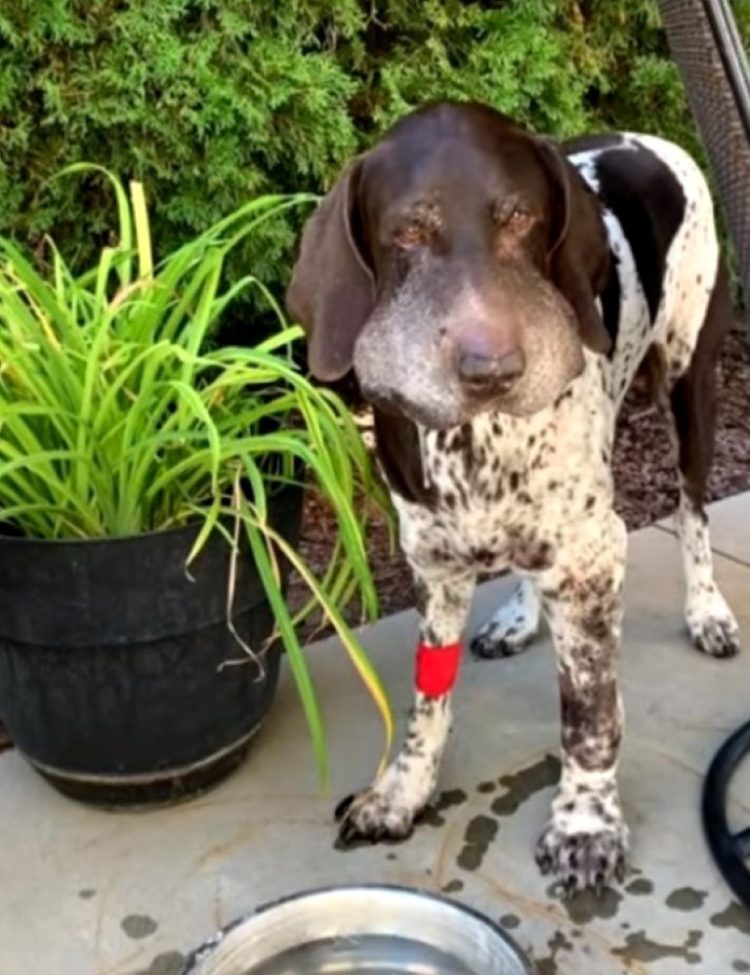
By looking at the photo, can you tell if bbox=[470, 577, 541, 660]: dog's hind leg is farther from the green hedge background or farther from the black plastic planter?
the green hedge background

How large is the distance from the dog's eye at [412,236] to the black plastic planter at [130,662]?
0.75m

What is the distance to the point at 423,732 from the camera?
108 inches

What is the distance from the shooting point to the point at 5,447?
8.54 feet

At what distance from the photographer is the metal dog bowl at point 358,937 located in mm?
2215

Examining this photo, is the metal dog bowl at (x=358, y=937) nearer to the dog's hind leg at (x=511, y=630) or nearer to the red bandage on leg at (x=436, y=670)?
A: the red bandage on leg at (x=436, y=670)

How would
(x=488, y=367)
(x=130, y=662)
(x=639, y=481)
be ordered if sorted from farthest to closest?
(x=639, y=481) < (x=130, y=662) < (x=488, y=367)

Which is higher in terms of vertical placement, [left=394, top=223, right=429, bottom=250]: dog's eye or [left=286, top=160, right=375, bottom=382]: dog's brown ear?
[left=394, top=223, right=429, bottom=250]: dog's eye

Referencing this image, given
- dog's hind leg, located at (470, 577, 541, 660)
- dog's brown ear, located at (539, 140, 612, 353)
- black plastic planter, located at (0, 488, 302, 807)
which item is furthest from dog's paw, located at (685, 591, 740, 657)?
dog's brown ear, located at (539, 140, 612, 353)

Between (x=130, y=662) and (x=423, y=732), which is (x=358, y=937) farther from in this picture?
(x=130, y=662)

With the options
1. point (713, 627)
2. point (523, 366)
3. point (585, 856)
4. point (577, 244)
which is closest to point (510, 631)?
point (713, 627)

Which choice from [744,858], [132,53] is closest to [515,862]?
[744,858]

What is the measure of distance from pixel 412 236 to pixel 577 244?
0.97 ft

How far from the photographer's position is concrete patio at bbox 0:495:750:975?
2.46 m

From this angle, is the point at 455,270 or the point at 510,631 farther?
the point at 510,631
